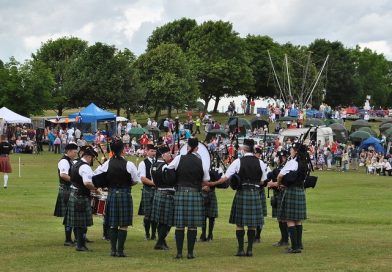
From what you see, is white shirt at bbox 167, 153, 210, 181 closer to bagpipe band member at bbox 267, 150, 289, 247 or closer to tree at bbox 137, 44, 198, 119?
bagpipe band member at bbox 267, 150, 289, 247

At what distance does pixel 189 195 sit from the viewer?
1227 cm

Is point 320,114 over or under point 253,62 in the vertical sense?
under

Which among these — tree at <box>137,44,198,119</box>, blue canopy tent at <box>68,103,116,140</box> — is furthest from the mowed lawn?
tree at <box>137,44,198,119</box>

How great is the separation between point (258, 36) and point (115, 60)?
32.0 m

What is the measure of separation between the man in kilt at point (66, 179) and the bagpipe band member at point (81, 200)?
482mm

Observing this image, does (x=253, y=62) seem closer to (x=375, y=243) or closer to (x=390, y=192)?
(x=390, y=192)

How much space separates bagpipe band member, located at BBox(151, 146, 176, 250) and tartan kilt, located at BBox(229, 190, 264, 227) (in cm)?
110

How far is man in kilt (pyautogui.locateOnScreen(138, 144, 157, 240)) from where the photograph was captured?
14.0 meters

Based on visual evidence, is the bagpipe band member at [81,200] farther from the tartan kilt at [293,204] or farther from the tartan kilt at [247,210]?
the tartan kilt at [293,204]

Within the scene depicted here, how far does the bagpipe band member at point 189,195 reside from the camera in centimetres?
1223

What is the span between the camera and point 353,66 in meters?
99.8

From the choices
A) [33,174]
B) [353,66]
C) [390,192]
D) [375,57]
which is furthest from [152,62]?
[375,57]

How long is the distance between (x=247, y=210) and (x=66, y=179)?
10.5 ft

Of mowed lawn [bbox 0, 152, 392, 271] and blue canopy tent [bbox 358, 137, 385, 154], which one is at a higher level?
blue canopy tent [bbox 358, 137, 385, 154]
